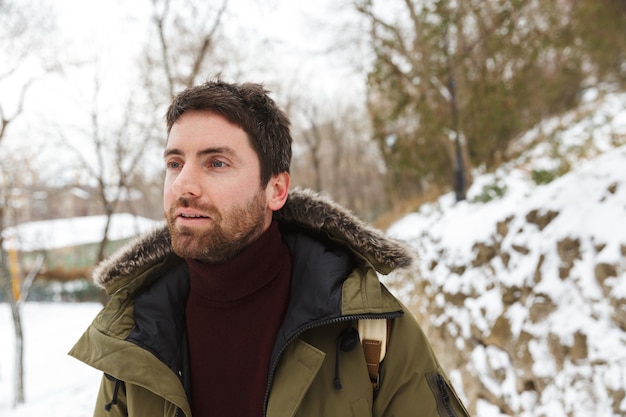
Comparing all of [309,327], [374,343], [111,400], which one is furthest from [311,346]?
[111,400]

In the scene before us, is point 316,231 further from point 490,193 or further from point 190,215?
point 490,193

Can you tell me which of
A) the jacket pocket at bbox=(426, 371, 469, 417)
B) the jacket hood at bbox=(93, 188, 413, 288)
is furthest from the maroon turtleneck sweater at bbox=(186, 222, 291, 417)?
the jacket pocket at bbox=(426, 371, 469, 417)

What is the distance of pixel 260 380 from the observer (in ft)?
4.71

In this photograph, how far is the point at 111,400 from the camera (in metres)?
1.47

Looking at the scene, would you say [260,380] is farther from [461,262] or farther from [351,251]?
[461,262]

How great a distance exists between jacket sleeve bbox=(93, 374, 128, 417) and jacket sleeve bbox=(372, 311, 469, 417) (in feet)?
2.88

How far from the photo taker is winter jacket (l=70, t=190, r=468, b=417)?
1.36 meters

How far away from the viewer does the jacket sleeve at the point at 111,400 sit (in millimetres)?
1490

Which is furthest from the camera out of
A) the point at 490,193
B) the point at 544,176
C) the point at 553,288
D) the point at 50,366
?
the point at 50,366

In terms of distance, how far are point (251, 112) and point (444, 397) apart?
1138mm

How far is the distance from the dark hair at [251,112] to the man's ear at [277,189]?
23 millimetres

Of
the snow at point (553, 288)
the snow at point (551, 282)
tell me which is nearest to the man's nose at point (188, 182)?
the snow at point (553, 288)

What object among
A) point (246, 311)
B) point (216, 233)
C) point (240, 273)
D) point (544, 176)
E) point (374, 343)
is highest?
point (544, 176)

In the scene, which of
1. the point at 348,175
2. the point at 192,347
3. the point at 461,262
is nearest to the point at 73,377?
the point at 461,262
